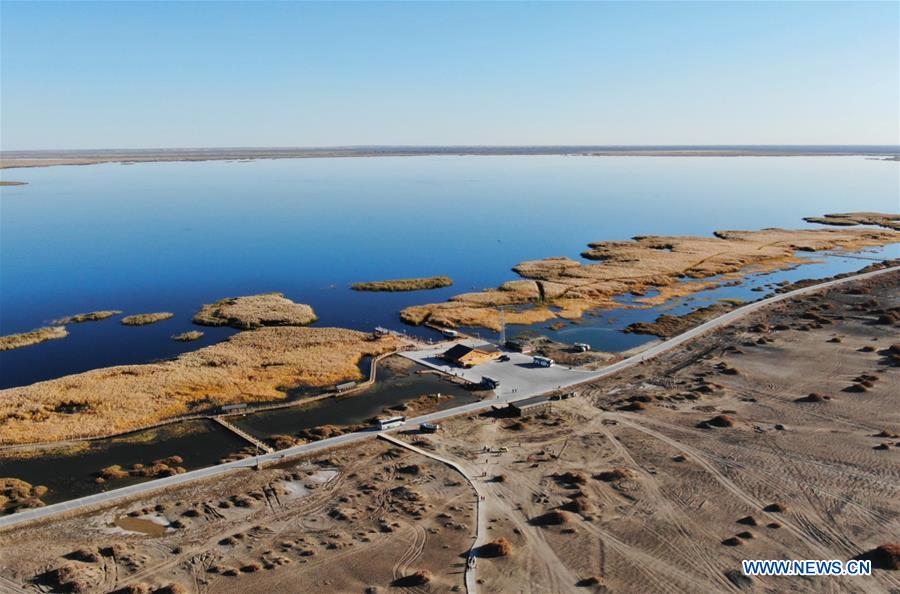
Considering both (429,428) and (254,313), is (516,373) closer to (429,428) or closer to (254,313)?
(429,428)

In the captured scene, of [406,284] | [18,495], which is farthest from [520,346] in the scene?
[18,495]

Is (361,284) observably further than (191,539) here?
Yes

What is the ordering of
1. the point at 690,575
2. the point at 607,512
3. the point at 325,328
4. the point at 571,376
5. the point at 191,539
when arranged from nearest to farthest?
the point at 690,575 < the point at 191,539 < the point at 607,512 < the point at 571,376 < the point at 325,328

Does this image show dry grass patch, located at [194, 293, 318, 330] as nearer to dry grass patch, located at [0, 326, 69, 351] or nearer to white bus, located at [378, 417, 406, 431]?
dry grass patch, located at [0, 326, 69, 351]

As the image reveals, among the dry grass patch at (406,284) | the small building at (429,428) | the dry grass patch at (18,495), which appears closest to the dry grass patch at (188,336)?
the dry grass patch at (406,284)

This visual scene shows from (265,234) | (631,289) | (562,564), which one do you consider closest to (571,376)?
(562,564)

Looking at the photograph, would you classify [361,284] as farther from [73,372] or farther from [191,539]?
[191,539]

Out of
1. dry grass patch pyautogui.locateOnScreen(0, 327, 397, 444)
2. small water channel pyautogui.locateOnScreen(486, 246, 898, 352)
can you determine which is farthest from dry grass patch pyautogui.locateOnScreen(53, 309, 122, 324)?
small water channel pyautogui.locateOnScreen(486, 246, 898, 352)
